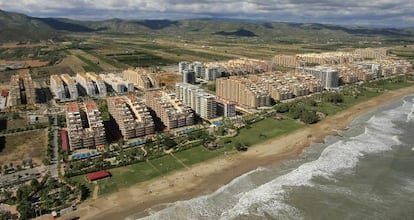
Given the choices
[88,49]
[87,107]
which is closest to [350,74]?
[87,107]

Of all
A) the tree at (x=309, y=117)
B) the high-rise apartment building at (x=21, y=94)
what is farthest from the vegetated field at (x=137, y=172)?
the high-rise apartment building at (x=21, y=94)

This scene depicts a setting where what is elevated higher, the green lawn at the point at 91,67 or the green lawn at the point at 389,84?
the green lawn at the point at 91,67

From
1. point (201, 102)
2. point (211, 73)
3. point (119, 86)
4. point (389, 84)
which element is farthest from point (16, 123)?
point (389, 84)

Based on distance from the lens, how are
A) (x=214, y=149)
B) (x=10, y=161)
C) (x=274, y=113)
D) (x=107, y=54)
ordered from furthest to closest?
(x=107, y=54) → (x=274, y=113) → (x=214, y=149) → (x=10, y=161)

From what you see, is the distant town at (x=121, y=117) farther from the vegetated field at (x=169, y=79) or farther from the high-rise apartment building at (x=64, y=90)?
the vegetated field at (x=169, y=79)

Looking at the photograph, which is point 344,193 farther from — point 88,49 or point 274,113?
point 88,49

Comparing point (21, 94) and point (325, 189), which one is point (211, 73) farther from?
point (325, 189)

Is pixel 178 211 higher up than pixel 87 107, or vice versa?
pixel 87 107
